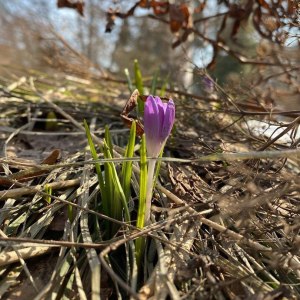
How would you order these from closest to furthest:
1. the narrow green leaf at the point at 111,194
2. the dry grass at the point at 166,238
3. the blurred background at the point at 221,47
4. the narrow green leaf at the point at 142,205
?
1. the dry grass at the point at 166,238
2. the narrow green leaf at the point at 142,205
3. the narrow green leaf at the point at 111,194
4. the blurred background at the point at 221,47

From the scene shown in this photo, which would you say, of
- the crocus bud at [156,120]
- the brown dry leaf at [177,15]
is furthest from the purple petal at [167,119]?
the brown dry leaf at [177,15]

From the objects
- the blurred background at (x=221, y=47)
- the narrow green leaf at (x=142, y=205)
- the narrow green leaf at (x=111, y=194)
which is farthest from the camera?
the blurred background at (x=221, y=47)

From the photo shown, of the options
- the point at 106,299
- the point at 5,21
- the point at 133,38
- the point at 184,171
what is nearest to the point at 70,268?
the point at 106,299

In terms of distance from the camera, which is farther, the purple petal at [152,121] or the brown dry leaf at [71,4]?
the brown dry leaf at [71,4]

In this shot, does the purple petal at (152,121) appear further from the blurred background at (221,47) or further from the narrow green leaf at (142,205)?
the blurred background at (221,47)

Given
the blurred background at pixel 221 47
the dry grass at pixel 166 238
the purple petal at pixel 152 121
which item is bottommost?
the dry grass at pixel 166 238

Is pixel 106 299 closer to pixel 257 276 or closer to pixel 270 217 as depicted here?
pixel 257 276

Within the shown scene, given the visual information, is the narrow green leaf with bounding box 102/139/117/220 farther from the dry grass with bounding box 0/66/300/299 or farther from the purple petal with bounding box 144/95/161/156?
the purple petal with bounding box 144/95/161/156

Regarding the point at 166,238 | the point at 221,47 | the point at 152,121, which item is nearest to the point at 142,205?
the point at 166,238

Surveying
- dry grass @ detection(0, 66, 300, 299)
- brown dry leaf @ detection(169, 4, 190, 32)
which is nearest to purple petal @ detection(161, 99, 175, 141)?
dry grass @ detection(0, 66, 300, 299)

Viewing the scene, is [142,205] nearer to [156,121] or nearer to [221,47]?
[156,121]
